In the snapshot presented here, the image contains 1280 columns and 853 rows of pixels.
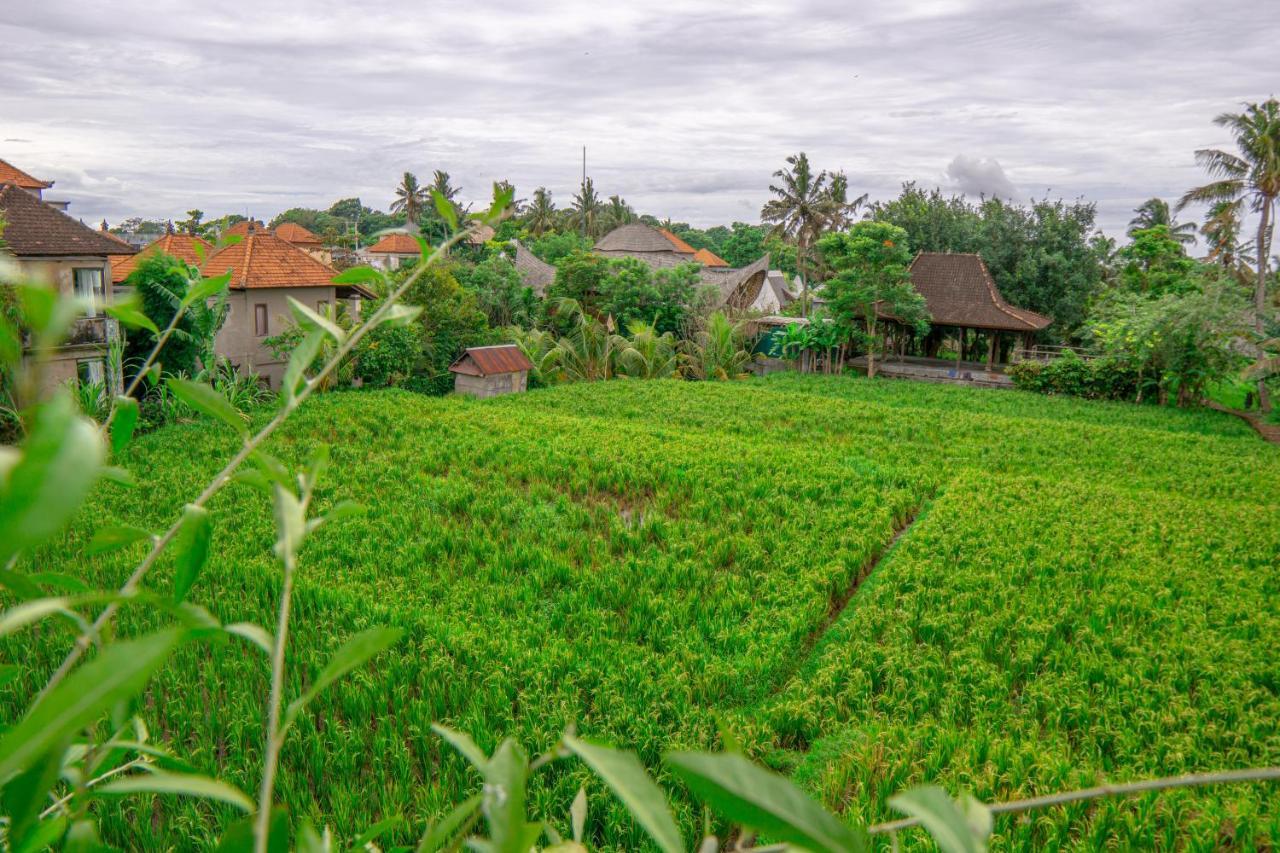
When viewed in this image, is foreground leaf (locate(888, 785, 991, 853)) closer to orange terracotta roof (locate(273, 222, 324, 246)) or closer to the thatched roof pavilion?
the thatched roof pavilion

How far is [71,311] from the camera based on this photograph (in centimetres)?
38

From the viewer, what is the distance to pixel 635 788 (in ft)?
1.29

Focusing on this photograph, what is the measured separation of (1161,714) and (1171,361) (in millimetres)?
14902

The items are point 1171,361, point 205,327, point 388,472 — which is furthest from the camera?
point 1171,361

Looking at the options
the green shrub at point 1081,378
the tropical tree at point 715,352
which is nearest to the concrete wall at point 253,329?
the tropical tree at point 715,352

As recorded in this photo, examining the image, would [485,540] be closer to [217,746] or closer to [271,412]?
[217,746]

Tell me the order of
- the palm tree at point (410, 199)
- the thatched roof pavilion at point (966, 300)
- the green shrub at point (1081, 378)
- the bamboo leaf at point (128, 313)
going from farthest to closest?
1. the palm tree at point (410, 199)
2. the thatched roof pavilion at point (966, 300)
3. the green shrub at point (1081, 378)
4. the bamboo leaf at point (128, 313)

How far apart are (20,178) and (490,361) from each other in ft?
31.0

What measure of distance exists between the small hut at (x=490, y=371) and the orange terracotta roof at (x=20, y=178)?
27.5 ft

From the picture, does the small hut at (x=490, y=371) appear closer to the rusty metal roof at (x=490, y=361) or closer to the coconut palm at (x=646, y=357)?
the rusty metal roof at (x=490, y=361)

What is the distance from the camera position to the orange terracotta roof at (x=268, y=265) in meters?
16.1

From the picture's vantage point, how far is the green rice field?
12.3 feet

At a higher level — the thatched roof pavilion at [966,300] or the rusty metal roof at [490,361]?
the thatched roof pavilion at [966,300]

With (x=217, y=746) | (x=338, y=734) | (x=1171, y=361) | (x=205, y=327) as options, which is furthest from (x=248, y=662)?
(x=1171, y=361)
